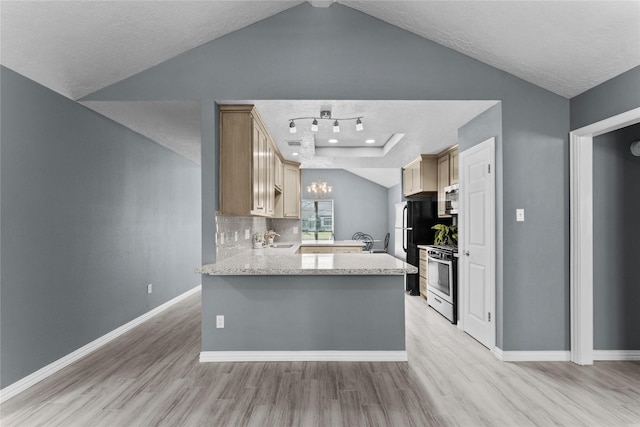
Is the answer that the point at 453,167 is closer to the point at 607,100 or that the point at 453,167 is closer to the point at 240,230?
the point at 607,100

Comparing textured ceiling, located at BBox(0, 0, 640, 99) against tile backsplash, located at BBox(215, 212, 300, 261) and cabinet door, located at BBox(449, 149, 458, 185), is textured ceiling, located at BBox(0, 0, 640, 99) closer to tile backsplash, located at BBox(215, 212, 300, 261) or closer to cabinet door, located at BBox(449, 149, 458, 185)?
tile backsplash, located at BBox(215, 212, 300, 261)

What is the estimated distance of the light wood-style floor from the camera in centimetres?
224

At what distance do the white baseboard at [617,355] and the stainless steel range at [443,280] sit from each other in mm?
1384

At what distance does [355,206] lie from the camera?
10.0 m

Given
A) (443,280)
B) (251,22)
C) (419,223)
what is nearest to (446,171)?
(419,223)

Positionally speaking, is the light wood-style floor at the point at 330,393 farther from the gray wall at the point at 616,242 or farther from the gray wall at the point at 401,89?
the gray wall at the point at 401,89

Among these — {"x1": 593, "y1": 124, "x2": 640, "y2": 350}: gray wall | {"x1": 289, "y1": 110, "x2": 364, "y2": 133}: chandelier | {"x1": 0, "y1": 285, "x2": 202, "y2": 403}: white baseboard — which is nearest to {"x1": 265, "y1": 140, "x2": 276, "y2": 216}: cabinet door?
{"x1": 289, "y1": 110, "x2": 364, "y2": 133}: chandelier

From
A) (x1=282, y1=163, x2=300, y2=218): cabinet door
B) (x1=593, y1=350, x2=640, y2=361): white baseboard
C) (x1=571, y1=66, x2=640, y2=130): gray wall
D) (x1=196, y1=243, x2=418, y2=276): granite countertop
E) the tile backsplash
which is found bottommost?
(x1=593, y1=350, x2=640, y2=361): white baseboard

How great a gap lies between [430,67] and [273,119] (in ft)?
5.25

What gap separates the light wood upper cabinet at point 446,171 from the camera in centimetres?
493

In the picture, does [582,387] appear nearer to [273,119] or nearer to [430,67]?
[430,67]

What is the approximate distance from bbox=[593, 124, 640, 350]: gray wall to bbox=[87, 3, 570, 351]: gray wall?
0.29 meters

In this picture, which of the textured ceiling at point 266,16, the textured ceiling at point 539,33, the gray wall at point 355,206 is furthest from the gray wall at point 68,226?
the gray wall at point 355,206

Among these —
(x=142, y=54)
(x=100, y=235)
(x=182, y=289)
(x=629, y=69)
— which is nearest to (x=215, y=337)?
(x=100, y=235)
